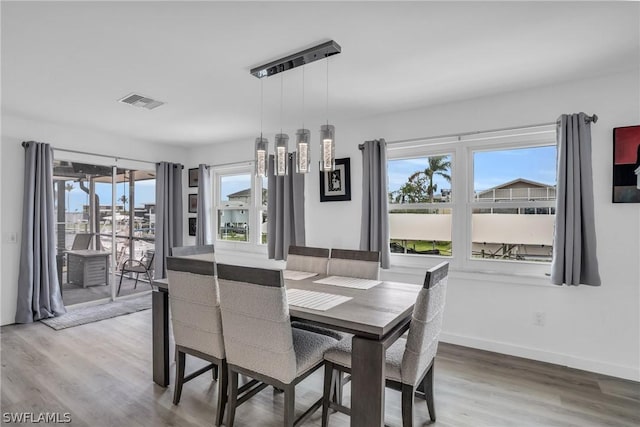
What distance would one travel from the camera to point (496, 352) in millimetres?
3092

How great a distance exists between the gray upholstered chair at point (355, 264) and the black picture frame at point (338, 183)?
115 cm

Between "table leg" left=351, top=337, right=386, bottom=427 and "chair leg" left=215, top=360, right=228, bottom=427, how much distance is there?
2.76 feet

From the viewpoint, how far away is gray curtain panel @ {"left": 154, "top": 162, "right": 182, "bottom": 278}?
16.9ft

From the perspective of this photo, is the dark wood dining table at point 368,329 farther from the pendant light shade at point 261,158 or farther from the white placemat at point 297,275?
the pendant light shade at point 261,158

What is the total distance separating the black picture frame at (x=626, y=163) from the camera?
257 centimetres

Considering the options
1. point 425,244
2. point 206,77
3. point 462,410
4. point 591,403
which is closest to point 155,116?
point 206,77

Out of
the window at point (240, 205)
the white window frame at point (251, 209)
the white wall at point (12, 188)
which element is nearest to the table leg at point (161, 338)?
the white window frame at point (251, 209)

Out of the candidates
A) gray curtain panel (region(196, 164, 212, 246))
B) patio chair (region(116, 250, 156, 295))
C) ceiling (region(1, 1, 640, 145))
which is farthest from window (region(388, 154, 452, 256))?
patio chair (region(116, 250, 156, 295))

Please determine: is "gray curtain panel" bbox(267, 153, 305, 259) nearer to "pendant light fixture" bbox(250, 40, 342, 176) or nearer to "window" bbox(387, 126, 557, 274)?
"window" bbox(387, 126, 557, 274)

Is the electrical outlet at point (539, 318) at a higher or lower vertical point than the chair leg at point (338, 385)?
higher

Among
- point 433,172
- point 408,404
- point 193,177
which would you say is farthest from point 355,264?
point 193,177

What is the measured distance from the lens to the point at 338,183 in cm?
402

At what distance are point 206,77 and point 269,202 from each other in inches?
78.5

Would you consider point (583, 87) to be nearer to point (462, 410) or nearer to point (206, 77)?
point (462, 410)
